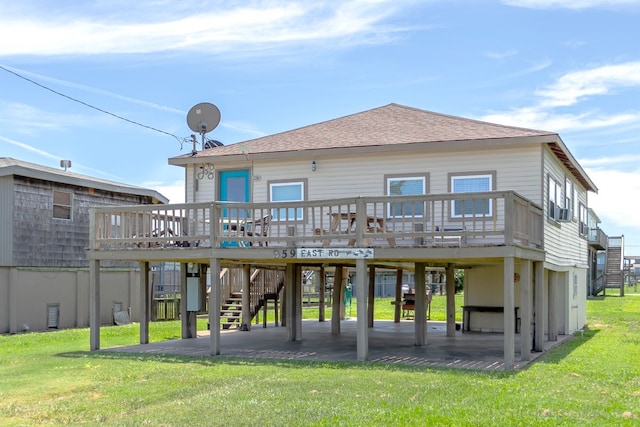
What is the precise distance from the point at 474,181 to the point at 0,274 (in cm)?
1320

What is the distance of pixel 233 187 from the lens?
63.9ft

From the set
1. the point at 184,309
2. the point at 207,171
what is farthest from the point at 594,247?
the point at 184,309

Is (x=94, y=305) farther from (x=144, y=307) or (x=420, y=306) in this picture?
(x=420, y=306)

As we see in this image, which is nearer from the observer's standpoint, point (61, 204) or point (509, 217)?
point (509, 217)

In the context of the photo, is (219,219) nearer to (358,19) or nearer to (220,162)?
(220,162)

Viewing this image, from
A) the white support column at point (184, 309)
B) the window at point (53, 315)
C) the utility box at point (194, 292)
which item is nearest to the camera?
the utility box at point (194, 292)

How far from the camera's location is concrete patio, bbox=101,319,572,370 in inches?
568

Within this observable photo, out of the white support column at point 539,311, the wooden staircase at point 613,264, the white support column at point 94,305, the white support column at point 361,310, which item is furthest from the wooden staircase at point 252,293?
the wooden staircase at point 613,264

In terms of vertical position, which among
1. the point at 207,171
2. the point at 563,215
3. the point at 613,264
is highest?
the point at 207,171

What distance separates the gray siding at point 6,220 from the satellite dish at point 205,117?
236 inches

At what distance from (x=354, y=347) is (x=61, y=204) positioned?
11.8m

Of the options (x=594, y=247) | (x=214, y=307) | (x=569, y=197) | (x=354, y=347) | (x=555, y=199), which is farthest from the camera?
(x=594, y=247)

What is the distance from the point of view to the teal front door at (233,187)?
1936 centimetres

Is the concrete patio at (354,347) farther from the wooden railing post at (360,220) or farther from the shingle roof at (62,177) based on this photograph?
the shingle roof at (62,177)
